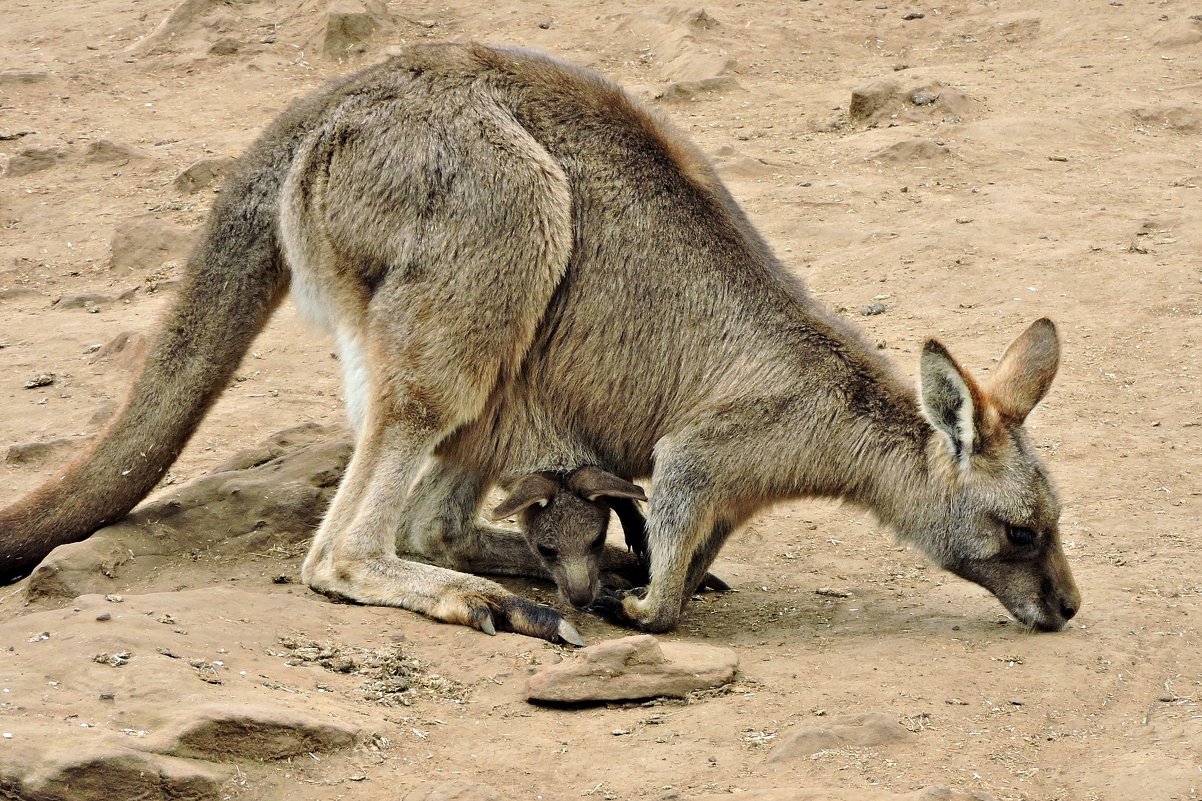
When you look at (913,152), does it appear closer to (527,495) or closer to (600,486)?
(600,486)

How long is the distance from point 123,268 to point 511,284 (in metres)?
5.24

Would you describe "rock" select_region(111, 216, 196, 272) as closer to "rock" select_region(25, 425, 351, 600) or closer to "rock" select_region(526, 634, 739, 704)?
"rock" select_region(25, 425, 351, 600)

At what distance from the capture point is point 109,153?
1174cm

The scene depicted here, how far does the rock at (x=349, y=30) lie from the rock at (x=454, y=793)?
10527mm

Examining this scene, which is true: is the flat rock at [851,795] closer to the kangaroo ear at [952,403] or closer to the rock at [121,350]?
the kangaroo ear at [952,403]

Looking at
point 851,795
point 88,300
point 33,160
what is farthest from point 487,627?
point 33,160

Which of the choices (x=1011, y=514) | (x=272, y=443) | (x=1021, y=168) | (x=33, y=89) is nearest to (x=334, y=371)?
(x=272, y=443)

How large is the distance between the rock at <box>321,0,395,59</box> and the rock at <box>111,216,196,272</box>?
3778 mm

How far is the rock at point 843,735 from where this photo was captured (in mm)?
4258

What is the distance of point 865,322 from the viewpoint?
8.62 m

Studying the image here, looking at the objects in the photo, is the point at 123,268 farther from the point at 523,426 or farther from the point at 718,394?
the point at 718,394

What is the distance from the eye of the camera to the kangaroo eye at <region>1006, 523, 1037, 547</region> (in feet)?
18.7

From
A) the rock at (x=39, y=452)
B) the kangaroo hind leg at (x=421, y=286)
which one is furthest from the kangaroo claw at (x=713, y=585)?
the rock at (x=39, y=452)

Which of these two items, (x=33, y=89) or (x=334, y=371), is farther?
(x=33, y=89)
